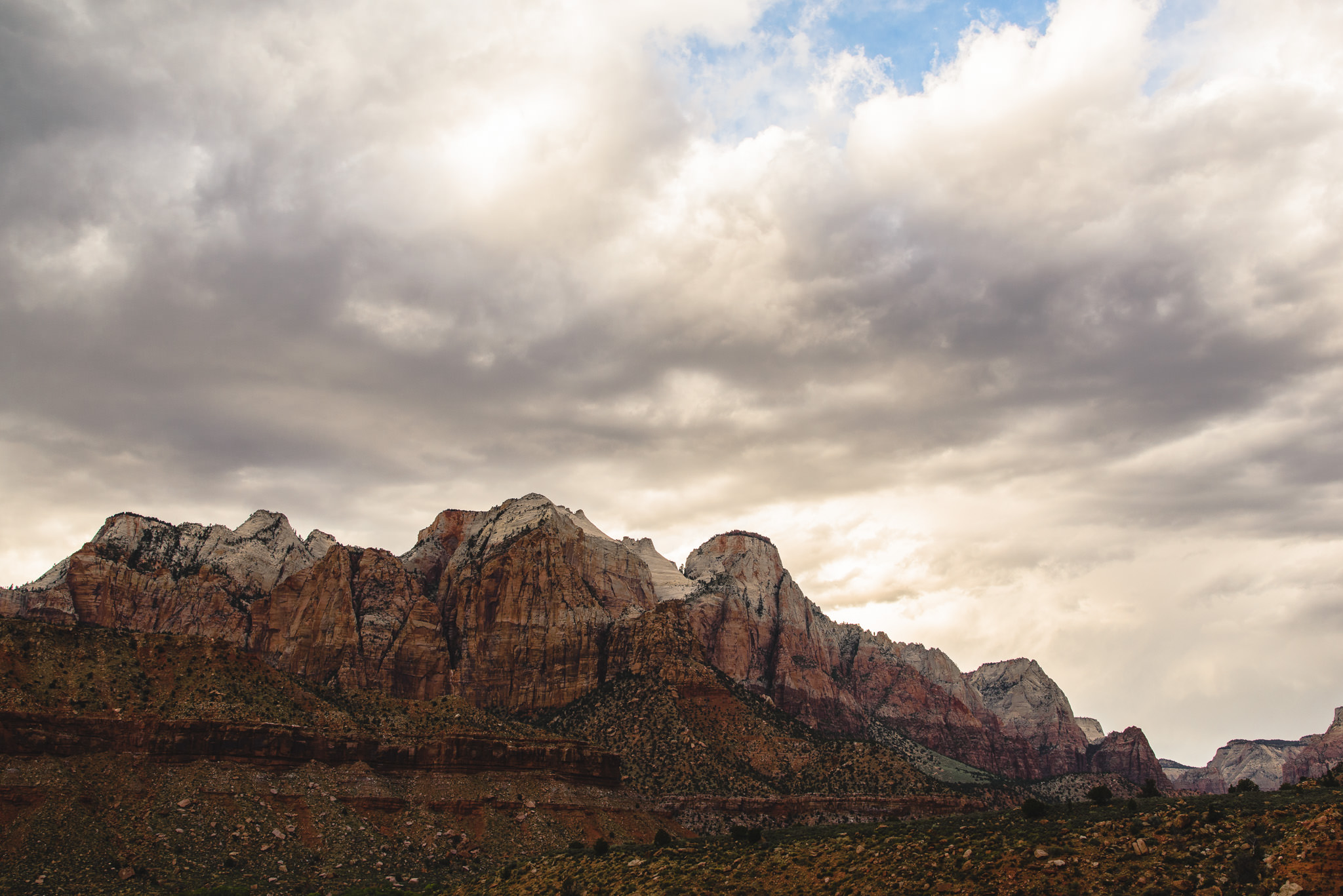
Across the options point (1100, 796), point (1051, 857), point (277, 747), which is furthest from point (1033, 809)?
point (277, 747)

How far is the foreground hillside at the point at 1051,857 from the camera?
39.7 metres

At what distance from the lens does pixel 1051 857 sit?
156 ft

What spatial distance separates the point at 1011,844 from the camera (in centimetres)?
5122

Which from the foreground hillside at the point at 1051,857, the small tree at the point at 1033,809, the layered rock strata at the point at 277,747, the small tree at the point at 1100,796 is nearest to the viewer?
the foreground hillside at the point at 1051,857

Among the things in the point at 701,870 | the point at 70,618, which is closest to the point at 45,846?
the point at 701,870

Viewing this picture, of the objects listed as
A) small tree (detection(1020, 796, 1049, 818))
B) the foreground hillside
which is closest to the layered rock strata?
the foreground hillside

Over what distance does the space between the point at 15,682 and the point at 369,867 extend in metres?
43.2

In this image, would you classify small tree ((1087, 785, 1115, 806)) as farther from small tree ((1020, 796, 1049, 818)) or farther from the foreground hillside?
small tree ((1020, 796, 1049, 818))

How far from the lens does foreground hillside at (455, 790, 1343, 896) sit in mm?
39719

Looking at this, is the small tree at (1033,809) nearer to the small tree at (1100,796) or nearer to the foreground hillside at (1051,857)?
the foreground hillside at (1051,857)

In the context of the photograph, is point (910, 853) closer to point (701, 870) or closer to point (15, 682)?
point (701, 870)

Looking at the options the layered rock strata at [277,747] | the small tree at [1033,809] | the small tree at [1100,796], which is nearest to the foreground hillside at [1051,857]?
the small tree at [1033,809]

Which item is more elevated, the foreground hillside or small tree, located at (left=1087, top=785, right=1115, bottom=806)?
small tree, located at (left=1087, top=785, right=1115, bottom=806)

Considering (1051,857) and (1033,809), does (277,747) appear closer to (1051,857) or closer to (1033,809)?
(1033,809)
